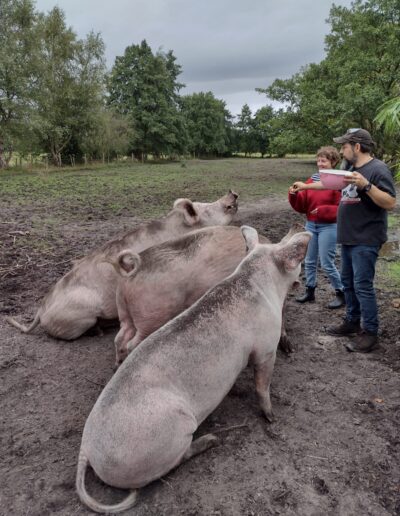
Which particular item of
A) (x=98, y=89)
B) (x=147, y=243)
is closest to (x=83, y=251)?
(x=147, y=243)

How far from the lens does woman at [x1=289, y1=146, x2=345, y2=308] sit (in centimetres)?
584

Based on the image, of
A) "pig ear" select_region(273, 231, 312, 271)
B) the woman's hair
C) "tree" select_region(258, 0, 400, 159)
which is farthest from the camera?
"tree" select_region(258, 0, 400, 159)

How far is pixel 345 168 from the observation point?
5.06 m

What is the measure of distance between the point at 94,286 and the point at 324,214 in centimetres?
320

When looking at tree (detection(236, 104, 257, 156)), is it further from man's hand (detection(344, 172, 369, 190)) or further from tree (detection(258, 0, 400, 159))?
man's hand (detection(344, 172, 369, 190))

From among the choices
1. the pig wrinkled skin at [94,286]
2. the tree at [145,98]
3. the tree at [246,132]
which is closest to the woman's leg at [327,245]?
the pig wrinkled skin at [94,286]

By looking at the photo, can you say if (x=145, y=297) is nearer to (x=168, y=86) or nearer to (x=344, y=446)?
(x=344, y=446)

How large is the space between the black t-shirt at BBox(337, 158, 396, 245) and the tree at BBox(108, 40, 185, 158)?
4830cm

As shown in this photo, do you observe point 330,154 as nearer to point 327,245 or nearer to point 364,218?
point 327,245

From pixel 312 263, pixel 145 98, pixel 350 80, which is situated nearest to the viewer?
pixel 312 263

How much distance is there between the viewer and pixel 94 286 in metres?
5.05

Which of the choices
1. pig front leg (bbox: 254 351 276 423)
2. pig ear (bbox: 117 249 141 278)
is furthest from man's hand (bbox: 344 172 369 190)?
pig ear (bbox: 117 249 141 278)

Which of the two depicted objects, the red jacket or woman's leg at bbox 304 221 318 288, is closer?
the red jacket

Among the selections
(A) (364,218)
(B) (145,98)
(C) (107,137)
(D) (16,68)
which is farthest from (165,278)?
(B) (145,98)
